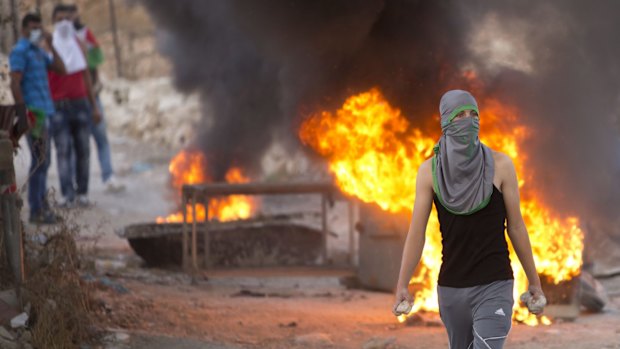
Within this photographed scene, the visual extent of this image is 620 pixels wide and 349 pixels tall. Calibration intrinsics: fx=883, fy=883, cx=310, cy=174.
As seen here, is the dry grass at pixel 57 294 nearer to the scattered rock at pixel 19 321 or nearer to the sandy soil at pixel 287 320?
the scattered rock at pixel 19 321

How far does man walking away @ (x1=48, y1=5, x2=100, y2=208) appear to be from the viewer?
12.6 m

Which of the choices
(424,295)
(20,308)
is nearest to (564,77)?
(424,295)

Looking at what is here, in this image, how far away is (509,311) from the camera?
429 cm

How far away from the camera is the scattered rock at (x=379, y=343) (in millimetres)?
6812

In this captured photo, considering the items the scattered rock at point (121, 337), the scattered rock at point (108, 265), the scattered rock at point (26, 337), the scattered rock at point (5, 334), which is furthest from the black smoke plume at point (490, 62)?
the scattered rock at point (5, 334)

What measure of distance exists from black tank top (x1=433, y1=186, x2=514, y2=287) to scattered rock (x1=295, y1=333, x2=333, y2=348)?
2.92 metres

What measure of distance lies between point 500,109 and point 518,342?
247cm

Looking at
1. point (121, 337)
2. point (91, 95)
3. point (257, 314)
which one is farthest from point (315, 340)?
point (91, 95)

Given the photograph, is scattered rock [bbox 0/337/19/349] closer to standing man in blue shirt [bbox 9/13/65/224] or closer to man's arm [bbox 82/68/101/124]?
standing man in blue shirt [bbox 9/13/65/224]

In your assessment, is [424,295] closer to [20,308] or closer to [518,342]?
[518,342]

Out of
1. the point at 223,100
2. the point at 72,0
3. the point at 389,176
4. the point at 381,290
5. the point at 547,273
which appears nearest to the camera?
the point at 547,273

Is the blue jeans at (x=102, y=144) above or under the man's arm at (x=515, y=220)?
above

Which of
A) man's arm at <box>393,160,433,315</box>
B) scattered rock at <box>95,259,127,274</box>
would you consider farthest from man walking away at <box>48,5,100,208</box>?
man's arm at <box>393,160,433,315</box>

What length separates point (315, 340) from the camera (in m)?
7.16
